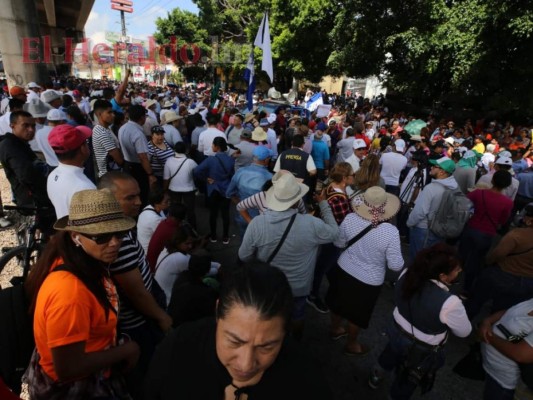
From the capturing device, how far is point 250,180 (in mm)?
4410

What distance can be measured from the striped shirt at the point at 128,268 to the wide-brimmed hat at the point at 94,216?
0.33 meters

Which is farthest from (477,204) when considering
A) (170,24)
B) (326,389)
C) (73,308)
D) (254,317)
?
(170,24)

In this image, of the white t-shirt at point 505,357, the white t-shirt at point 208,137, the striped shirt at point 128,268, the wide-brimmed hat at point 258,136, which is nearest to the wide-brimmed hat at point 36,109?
the white t-shirt at point 208,137

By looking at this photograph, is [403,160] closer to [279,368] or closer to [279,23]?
[279,368]

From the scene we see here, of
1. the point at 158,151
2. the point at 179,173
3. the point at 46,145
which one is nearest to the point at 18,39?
the point at 46,145

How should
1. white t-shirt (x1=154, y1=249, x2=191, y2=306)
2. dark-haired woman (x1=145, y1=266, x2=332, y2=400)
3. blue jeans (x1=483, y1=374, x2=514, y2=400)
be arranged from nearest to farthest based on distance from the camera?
dark-haired woman (x1=145, y1=266, x2=332, y2=400) → blue jeans (x1=483, y1=374, x2=514, y2=400) → white t-shirt (x1=154, y1=249, x2=191, y2=306)

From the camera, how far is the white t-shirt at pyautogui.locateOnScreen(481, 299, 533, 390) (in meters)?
2.08

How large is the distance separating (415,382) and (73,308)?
8.24 feet

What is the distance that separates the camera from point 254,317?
116cm

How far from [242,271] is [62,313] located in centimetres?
85

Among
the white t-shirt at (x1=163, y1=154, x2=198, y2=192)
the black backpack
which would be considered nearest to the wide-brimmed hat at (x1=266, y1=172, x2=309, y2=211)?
the black backpack

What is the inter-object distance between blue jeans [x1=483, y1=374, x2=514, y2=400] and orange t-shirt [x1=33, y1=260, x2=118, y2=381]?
2.72 meters

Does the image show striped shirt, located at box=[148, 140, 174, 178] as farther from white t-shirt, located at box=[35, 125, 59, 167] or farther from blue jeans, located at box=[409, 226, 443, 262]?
blue jeans, located at box=[409, 226, 443, 262]

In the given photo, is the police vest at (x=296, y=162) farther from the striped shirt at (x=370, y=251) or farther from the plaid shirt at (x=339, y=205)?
the striped shirt at (x=370, y=251)
